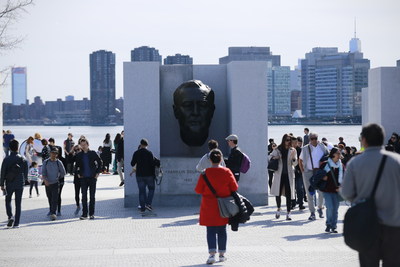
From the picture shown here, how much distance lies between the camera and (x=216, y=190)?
31.4ft

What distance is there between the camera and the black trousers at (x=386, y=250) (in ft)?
21.0

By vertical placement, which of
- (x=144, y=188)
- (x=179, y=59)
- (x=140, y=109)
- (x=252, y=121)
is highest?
(x=179, y=59)

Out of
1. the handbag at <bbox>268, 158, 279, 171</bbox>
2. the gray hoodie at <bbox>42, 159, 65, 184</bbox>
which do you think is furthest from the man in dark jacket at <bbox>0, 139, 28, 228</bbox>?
the handbag at <bbox>268, 158, 279, 171</bbox>

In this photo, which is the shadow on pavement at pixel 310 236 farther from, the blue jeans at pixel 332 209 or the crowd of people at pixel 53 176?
the crowd of people at pixel 53 176

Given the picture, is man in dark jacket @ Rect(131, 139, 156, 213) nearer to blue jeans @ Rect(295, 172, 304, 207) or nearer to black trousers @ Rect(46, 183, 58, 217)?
black trousers @ Rect(46, 183, 58, 217)

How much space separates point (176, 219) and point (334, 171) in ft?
12.2

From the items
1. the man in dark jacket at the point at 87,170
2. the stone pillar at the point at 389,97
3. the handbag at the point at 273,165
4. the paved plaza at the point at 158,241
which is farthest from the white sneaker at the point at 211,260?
the stone pillar at the point at 389,97

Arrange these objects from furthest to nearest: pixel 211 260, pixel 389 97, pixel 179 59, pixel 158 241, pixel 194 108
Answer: pixel 179 59 < pixel 389 97 < pixel 194 108 < pixel 158 241 < pixel 211 260

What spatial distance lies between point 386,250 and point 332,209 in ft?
20.3

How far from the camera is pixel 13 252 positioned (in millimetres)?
10969

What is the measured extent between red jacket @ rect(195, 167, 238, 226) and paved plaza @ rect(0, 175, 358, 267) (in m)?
0.67

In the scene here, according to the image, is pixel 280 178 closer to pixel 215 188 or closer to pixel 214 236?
pixel 214 236

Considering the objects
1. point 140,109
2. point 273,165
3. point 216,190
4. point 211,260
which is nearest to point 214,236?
point 211,260

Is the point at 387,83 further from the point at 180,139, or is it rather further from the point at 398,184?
the point at 398,184
